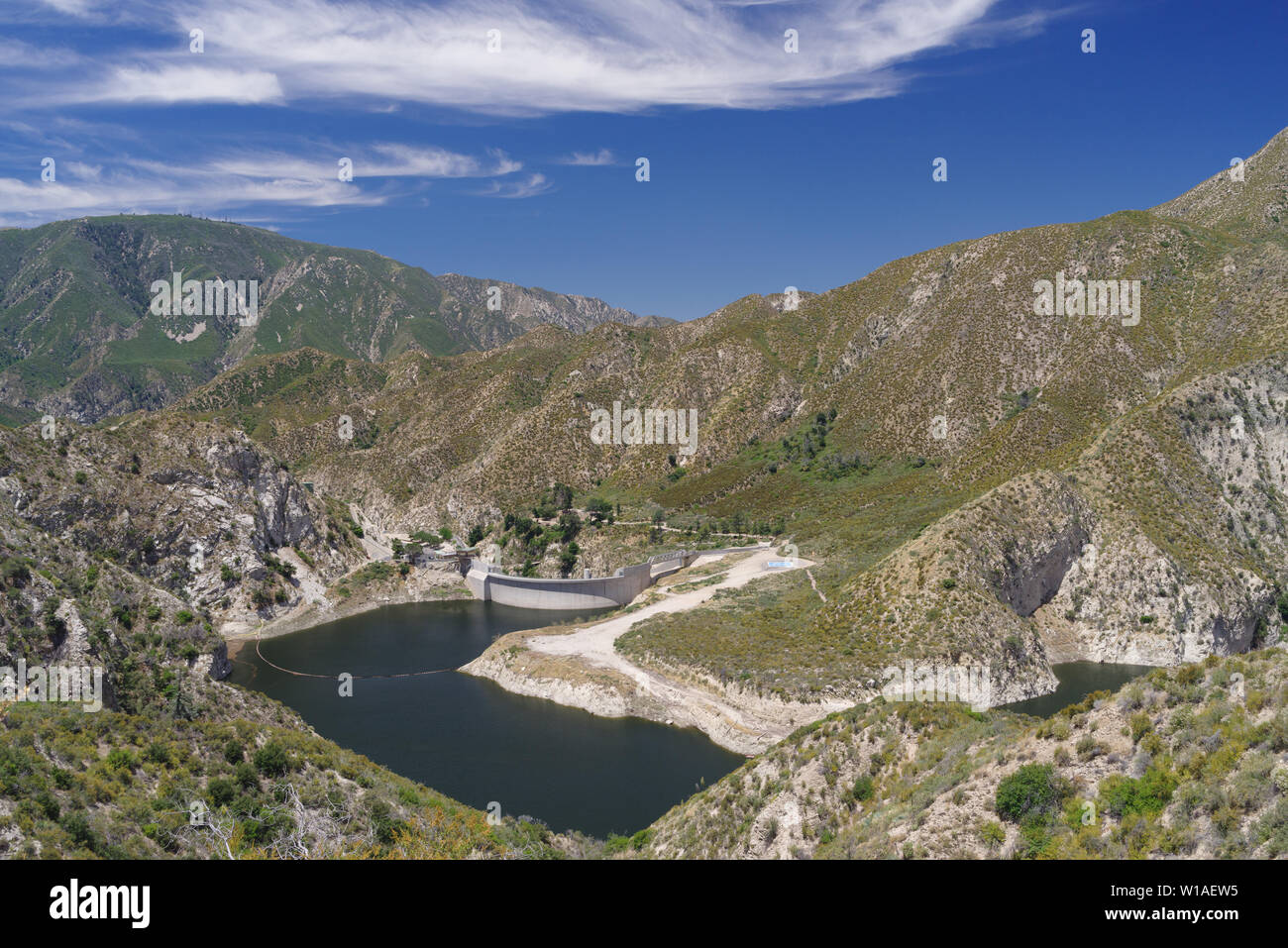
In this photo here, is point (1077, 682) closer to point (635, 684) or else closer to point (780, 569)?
point (780, 569)

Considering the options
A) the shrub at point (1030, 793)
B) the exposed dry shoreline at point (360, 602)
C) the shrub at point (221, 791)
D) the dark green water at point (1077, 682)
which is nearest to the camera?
the shrub at point (1030, 793)

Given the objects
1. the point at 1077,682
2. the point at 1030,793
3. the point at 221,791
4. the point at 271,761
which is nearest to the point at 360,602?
the point at 271,761

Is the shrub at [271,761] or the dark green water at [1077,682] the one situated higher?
the shrub at [271,761]

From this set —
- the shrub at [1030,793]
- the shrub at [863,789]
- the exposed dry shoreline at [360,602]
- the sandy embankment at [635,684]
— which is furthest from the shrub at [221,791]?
the exposed dry shoreline at [360,602]

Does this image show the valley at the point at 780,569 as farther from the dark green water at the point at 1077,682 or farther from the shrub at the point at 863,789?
the dark green water at the point at 1077,682

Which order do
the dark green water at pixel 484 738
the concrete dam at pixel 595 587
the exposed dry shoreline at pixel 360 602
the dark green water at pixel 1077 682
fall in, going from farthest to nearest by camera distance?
the concrete dam at pixel 595 587 → the exposed dry shoreline at pixel 360 602 → the dark green water at pixel 1077 682 → the dark green water at pixel 484 738

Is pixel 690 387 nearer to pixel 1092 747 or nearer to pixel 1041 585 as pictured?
pixel 1041 585

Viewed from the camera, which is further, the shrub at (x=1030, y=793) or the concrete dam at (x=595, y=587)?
the concrete dam at (x=595, y=587)
